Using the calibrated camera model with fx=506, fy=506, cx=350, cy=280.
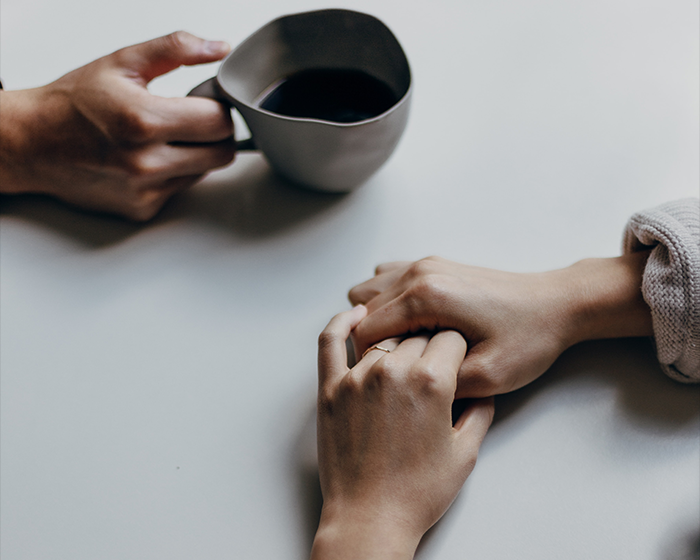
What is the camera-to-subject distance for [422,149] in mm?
693

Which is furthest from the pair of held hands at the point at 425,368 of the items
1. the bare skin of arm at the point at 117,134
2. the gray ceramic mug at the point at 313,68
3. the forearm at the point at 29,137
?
the forearm at the point at 29,137

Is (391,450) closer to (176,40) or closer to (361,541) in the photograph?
(361,541)

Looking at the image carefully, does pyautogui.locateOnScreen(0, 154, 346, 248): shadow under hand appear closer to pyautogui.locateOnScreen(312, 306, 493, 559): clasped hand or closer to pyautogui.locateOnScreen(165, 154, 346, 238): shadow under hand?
pyautogui.locateOnScreen(165, 154, 346, 238): shadow under hand

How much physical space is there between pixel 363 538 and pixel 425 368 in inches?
5.8

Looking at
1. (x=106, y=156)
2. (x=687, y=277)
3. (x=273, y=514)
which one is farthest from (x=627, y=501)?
(x=106, y=156)

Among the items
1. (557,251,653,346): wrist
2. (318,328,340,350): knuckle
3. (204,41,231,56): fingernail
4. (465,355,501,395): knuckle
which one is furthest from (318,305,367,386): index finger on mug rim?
(204,41,231,56): fingernail

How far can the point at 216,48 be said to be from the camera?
63 cm

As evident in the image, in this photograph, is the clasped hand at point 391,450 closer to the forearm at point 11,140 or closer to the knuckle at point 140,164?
the knuckle at point 140,164

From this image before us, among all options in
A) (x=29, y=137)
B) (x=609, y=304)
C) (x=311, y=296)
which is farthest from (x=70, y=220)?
(x=609, y=304)

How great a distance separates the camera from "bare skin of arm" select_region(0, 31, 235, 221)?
0.57 m

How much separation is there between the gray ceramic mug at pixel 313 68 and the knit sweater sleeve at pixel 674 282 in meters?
0.28

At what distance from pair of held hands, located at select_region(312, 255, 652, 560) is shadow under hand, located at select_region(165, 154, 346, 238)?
0.45 ft

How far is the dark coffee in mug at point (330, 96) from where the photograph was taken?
625 mm

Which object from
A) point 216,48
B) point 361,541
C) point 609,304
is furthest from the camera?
point 216,48
